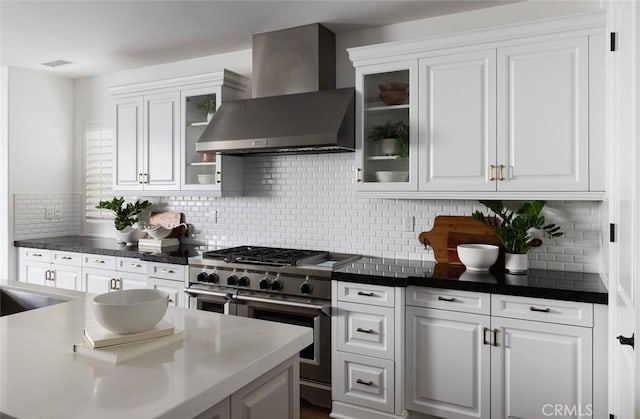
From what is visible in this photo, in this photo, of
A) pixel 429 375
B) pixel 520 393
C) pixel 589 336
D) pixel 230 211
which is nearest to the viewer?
pixel 589 336

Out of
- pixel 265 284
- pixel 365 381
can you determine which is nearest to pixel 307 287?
pixel 265 284

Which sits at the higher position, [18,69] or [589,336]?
[18,69]

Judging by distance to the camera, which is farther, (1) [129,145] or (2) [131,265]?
(1) [129,145]

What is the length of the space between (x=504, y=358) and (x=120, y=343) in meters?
2.06

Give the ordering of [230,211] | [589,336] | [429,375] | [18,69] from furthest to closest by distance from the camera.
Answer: [18,69]
[230,211]
[429,375]
[589,336]

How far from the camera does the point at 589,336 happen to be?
2402 millimetres

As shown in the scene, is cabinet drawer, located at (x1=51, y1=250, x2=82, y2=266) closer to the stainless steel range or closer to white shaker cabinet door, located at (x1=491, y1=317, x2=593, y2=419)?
the stainless steel range

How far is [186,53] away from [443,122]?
8.47ft

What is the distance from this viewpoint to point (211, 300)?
350cm

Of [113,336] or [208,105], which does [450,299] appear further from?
[208,105]

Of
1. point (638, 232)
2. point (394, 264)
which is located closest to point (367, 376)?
point (394, 264)

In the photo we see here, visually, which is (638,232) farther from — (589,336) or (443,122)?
A: (443,122)

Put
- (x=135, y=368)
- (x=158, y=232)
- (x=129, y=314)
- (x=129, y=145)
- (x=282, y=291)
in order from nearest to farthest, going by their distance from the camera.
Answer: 1. (x=135, y=368)
2. (x=129, y=314)
3. (x=282, y=291)
4. (x=158, y=232)
5. (x=129, y=145)

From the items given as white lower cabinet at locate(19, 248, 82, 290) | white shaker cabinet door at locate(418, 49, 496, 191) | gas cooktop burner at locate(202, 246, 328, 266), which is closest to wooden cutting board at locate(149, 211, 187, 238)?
white lower cabinet at locate(19, 248, 82, 290)
